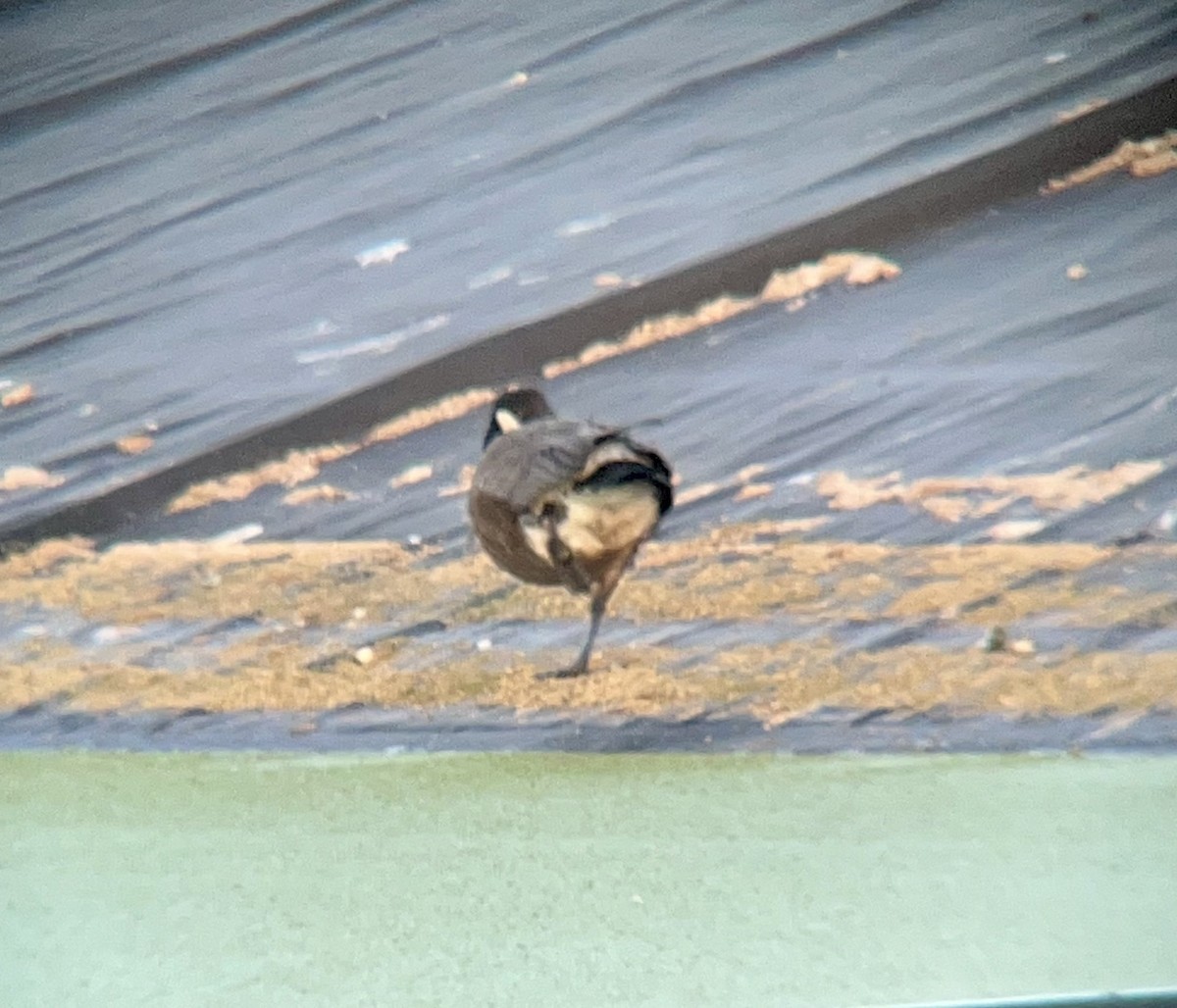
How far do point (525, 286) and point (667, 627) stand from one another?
17.8 inches

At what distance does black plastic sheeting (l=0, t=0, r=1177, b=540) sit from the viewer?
72.1 inches

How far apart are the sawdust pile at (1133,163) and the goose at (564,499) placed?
0.57 m

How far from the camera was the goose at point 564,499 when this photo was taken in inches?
72.1

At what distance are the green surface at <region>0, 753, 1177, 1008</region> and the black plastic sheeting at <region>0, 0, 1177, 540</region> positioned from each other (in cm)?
33

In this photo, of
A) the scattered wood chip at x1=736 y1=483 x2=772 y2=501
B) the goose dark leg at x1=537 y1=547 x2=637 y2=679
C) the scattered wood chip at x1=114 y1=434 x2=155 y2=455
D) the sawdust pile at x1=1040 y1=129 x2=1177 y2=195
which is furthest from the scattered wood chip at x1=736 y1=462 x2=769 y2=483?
the scattered wood chip at x1=114 y1=434 x2=155 y2=455

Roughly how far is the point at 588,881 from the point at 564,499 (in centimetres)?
47

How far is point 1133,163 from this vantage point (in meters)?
1.84

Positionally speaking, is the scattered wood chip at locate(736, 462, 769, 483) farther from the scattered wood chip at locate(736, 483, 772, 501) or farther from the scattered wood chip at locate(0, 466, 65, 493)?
the scattered wood chip at locate(0, 466, 65, 493)

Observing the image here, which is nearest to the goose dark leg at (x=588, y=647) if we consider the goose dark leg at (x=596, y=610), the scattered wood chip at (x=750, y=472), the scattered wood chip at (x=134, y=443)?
the goose dark leg at (x=596, y=610)

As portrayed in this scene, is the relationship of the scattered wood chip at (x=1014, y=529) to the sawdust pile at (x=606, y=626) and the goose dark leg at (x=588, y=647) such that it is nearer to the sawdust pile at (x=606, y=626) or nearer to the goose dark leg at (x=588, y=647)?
the sawdust pile at (x=606, y=626)

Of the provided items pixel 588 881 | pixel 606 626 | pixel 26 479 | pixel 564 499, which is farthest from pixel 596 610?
pixel 26 479

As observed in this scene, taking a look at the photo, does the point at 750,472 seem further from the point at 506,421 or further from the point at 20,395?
the point at 20,395

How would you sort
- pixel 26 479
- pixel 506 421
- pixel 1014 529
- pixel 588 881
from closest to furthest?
pixel 588 881 → pixel 1014 529 → pixel 506 421 → pixel 26 479

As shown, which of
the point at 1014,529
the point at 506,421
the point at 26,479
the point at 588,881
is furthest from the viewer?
the point at 26,479
